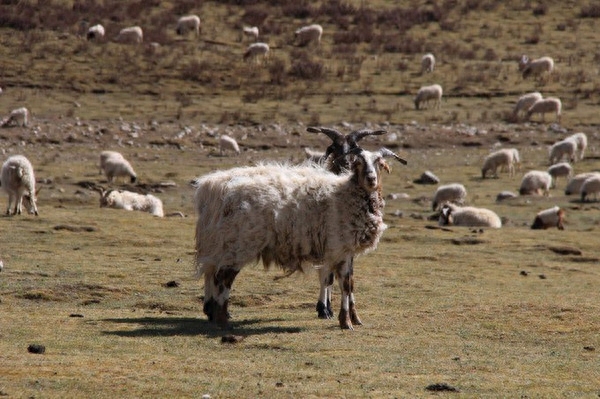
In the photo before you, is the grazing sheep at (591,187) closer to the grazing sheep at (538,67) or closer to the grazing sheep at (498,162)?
the grazing sheep at (498,162)

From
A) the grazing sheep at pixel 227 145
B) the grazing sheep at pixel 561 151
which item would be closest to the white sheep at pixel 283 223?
the grazing sheep at pixel 227 145

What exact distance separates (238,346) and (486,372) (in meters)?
2.88

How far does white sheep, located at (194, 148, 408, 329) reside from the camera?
46.6 feet

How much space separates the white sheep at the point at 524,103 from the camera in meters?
47.4

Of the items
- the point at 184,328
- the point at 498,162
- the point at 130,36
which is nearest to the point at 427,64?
the point at 130,36

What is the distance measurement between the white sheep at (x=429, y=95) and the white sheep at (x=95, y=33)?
53.9 ft

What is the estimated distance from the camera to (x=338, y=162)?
1630cm

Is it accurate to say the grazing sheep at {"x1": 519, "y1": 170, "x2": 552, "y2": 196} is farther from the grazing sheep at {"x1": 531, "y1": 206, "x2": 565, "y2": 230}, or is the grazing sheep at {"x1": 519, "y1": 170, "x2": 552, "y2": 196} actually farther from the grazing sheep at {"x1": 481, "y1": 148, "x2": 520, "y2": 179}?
the grazing sheep at {"x1": 531, "y1": 206, "x2": 565, "y2": 230}

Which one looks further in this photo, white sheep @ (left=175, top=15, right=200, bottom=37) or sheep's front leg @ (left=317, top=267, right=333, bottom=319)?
white sheep @ (left=175, top=15, right=200, bottom=37)

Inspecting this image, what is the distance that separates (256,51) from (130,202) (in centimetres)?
2534

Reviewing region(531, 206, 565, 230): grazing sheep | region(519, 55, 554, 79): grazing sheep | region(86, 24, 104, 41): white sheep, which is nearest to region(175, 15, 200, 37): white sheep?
region(86, 24, 104, 41): white sheep

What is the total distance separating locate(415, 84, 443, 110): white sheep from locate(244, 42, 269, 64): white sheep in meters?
9.01

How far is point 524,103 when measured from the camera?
156 ft

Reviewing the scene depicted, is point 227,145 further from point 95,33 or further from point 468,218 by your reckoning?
point 95,33
